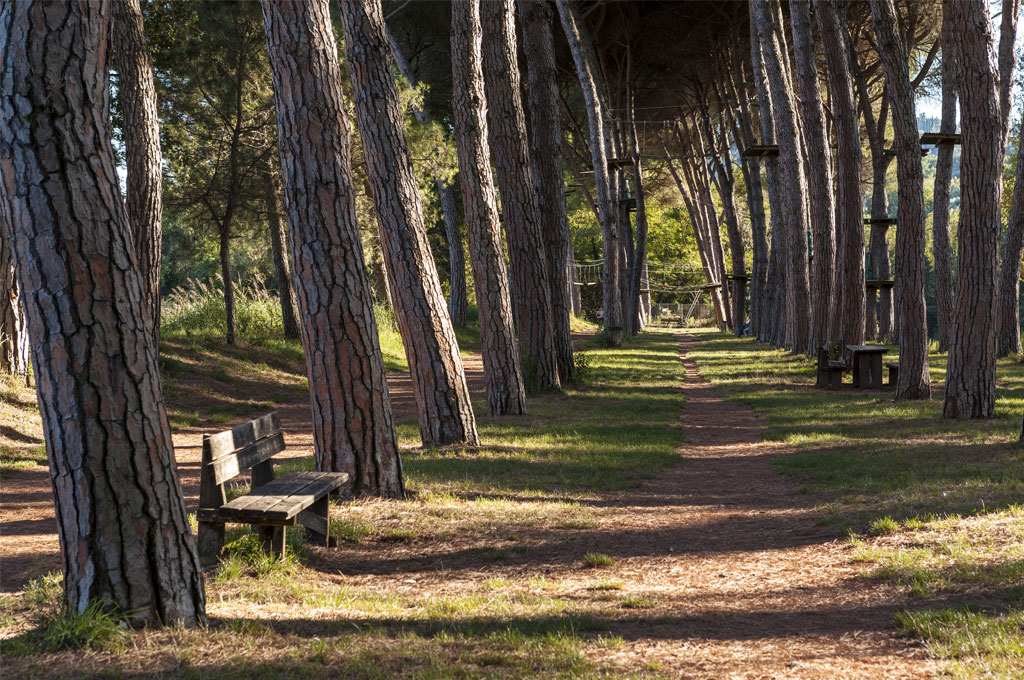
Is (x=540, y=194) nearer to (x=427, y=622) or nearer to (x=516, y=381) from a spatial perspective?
(x=516, y=381)

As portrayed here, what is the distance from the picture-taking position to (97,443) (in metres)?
3.47

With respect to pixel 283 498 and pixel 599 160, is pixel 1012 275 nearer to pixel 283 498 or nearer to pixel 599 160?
pixel 599 160

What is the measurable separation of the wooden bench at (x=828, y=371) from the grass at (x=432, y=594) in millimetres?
5549

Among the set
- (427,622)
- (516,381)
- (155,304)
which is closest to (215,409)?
(155,304)

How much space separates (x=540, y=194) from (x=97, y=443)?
12700mm

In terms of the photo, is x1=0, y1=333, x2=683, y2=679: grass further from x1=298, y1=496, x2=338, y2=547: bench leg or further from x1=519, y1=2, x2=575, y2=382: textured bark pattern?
x1=519, y1=2, x2=575, y2=382: textured bark pattern

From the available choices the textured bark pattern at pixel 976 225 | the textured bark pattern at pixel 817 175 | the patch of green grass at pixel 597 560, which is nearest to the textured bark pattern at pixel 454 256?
the textured bark pattern at pixel 817 175

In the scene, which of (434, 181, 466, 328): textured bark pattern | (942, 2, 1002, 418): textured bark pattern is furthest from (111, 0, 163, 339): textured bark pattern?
(434, 181, 466, 328): textured bark pattern

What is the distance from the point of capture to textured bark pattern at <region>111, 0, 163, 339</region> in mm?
10023

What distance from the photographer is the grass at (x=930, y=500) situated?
3928 millimetres

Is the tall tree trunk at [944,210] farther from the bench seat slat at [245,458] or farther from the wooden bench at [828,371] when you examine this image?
the bench seat slat at [245,458]

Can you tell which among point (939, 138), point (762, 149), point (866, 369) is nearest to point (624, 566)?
point (866, 369)

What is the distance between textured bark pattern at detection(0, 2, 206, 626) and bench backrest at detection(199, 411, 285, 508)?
1.13 meters

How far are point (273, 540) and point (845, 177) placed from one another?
12830mm
